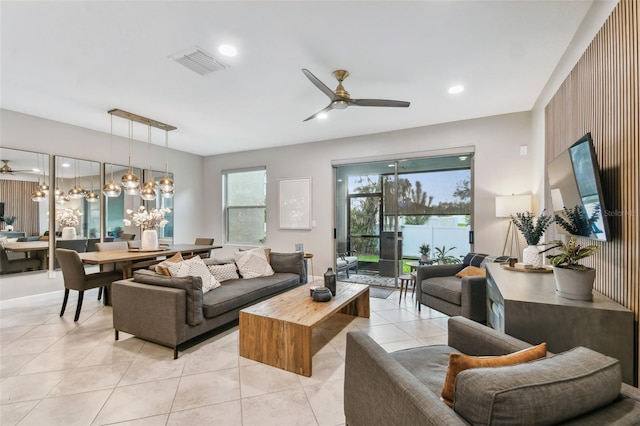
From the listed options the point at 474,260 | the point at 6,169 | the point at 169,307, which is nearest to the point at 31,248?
the point at 6,169

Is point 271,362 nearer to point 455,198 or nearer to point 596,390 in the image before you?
point 596,390

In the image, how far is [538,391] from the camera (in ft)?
2.61

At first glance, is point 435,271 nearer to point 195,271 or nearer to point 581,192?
point 581,192

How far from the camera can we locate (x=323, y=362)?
8.16 feet

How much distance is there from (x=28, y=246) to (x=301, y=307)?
4509 mm

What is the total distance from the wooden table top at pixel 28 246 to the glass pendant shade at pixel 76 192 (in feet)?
2.65

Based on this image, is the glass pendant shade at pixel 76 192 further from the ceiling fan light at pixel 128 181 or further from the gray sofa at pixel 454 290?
the gray sofa at pixel 454 290

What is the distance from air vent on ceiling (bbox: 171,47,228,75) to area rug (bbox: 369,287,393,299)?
3.74m

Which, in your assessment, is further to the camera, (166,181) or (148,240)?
(166,181)

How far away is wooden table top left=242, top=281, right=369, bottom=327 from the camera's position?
2.45 meters

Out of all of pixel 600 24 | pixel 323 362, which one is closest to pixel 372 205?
pixel 323 362

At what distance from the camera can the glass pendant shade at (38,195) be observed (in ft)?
14.3

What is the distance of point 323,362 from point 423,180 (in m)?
3.60

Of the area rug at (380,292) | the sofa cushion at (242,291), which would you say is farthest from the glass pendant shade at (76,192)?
the area rug at (380,292)
